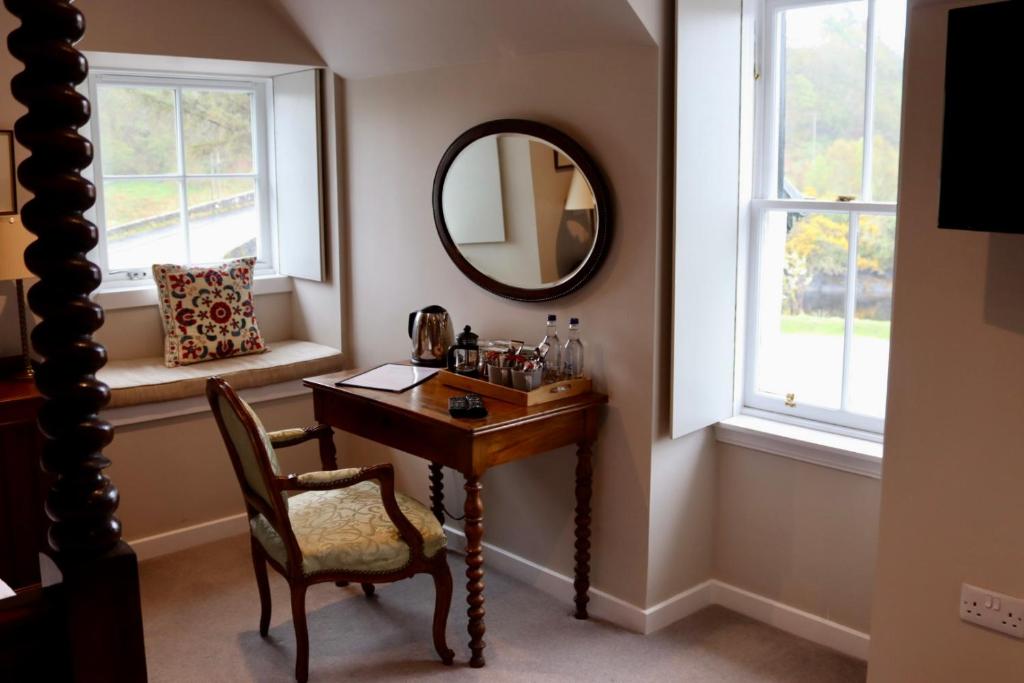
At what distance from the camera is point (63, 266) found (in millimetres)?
1378

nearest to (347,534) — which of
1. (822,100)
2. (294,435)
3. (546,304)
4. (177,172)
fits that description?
(294,435)

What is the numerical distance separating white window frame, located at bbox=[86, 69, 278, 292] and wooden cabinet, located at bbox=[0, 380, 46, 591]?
0.93 meters

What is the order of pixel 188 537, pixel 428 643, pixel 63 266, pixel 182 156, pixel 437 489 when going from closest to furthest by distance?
pixel 63 266
pixel 428 643
pixel 437 489
pixel 188 537
pixel 182 156

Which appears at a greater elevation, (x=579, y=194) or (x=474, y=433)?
(x=579, y=194)

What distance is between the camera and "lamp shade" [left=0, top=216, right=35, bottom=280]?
331 centimetres

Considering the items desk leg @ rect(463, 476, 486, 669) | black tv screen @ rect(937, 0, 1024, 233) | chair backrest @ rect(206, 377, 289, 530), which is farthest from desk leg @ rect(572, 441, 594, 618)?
black tv screen @ rect(937, 0, 1024, 233)

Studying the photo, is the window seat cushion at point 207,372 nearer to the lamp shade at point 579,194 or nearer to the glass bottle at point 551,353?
the glass bottle at point 551,353

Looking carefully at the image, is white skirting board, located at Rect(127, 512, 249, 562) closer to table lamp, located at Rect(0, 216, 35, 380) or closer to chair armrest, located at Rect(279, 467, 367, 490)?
table lamp, located at Rect(0, 216, 35, 380)

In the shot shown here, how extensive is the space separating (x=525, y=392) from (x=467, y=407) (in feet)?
0.71

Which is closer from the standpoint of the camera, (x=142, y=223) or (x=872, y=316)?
(x=872, y=316)

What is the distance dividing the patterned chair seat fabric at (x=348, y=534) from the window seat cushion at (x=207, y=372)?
3.10 feet

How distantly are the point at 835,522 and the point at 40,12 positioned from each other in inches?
105

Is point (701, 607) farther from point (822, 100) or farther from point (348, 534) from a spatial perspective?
point (822, 100)

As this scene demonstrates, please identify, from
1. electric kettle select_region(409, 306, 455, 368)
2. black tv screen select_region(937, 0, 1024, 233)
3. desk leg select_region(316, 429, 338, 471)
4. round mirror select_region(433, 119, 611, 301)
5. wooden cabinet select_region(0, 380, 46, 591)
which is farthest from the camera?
electric kettle select_region(409, 306, 455, 368)
